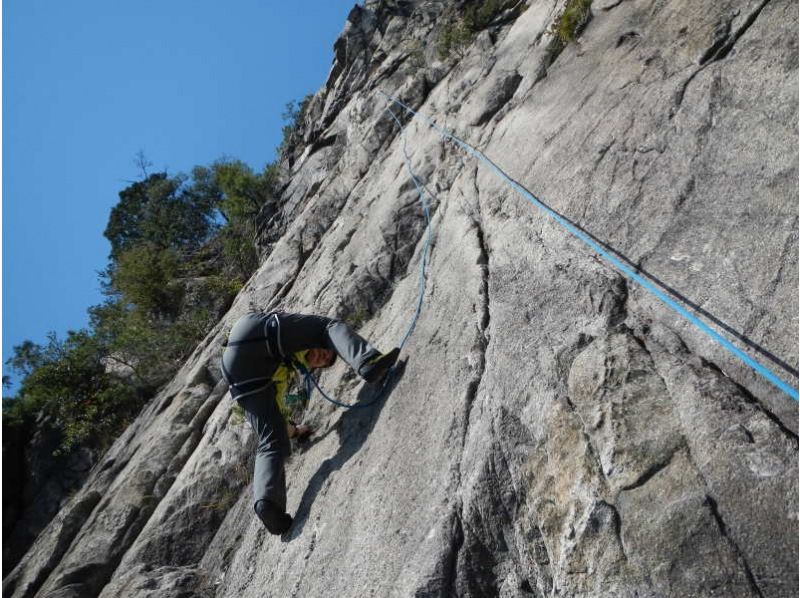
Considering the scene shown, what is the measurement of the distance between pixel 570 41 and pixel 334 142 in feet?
23.8

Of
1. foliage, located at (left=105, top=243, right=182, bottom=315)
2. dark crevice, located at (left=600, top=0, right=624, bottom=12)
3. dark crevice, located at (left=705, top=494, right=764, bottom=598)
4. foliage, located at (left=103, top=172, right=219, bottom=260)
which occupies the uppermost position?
foliage, located at (left=103, top=172, right=219, bottom=260)

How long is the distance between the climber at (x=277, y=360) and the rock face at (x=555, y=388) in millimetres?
286

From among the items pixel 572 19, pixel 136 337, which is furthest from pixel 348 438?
pixel 136 337

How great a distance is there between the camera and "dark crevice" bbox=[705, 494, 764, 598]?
2201 mm

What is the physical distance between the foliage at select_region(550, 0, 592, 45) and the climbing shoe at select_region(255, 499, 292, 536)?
5479mm

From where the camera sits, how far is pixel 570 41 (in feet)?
20.8

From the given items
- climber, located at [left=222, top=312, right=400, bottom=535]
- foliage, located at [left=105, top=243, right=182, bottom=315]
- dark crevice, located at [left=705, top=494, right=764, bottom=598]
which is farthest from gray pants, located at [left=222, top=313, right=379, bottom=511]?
foliage, located at [left=105, top=243, right=182, bottom=315]

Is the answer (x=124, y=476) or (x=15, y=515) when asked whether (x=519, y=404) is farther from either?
(x=15, y=515)

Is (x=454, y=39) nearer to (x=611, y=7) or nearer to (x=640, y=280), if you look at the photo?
(x=611, y=7)

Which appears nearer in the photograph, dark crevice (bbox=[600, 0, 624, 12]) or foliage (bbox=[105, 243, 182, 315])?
dark crevice (bbox=[600, 0, 624, 12])

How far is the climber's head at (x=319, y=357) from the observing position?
210 inches

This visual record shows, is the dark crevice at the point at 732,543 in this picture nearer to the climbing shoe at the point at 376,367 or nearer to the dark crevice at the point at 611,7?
the climbing shoe at the point at 376,367

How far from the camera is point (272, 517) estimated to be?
4293mm

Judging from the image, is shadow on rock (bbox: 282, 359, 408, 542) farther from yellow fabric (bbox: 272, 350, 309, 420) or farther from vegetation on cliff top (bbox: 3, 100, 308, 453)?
vegetation on cliff top (bbox: 3, 100, 308, 453)
